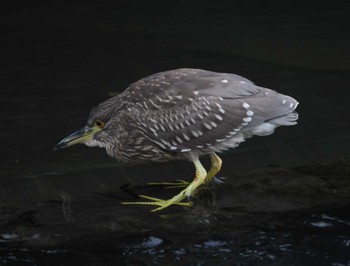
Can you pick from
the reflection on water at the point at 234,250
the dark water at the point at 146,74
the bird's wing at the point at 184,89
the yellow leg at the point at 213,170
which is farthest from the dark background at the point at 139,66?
the reflection on water at the point at 234,250

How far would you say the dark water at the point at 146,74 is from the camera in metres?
5.94

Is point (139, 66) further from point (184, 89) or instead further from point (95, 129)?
point (184, 89)

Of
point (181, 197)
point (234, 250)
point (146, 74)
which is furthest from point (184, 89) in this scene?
point (146, 74)

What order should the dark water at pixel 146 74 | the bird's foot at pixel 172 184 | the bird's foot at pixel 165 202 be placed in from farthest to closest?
the bird's foot at pixel 172 184
the bird's foot at pixel 165 202
the dark water at pixel 146 74

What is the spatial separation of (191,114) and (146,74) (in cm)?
285

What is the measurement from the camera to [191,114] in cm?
662

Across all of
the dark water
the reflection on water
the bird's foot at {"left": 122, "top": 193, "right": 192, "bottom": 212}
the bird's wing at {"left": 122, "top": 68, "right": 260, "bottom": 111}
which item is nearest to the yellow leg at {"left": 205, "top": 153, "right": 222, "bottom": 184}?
the dark water

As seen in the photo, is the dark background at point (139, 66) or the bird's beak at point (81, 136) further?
the dark background at point (139, 66)

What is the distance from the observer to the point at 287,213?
247 inches

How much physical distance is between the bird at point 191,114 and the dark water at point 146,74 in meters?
0.39

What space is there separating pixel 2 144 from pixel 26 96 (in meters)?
1.16

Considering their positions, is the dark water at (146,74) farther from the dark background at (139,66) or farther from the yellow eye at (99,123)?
the yellow eye at (99,123)

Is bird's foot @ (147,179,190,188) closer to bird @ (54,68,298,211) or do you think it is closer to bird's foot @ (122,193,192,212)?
bird @ (54,68,298,211)

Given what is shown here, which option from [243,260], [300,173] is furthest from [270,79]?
[243,260]
